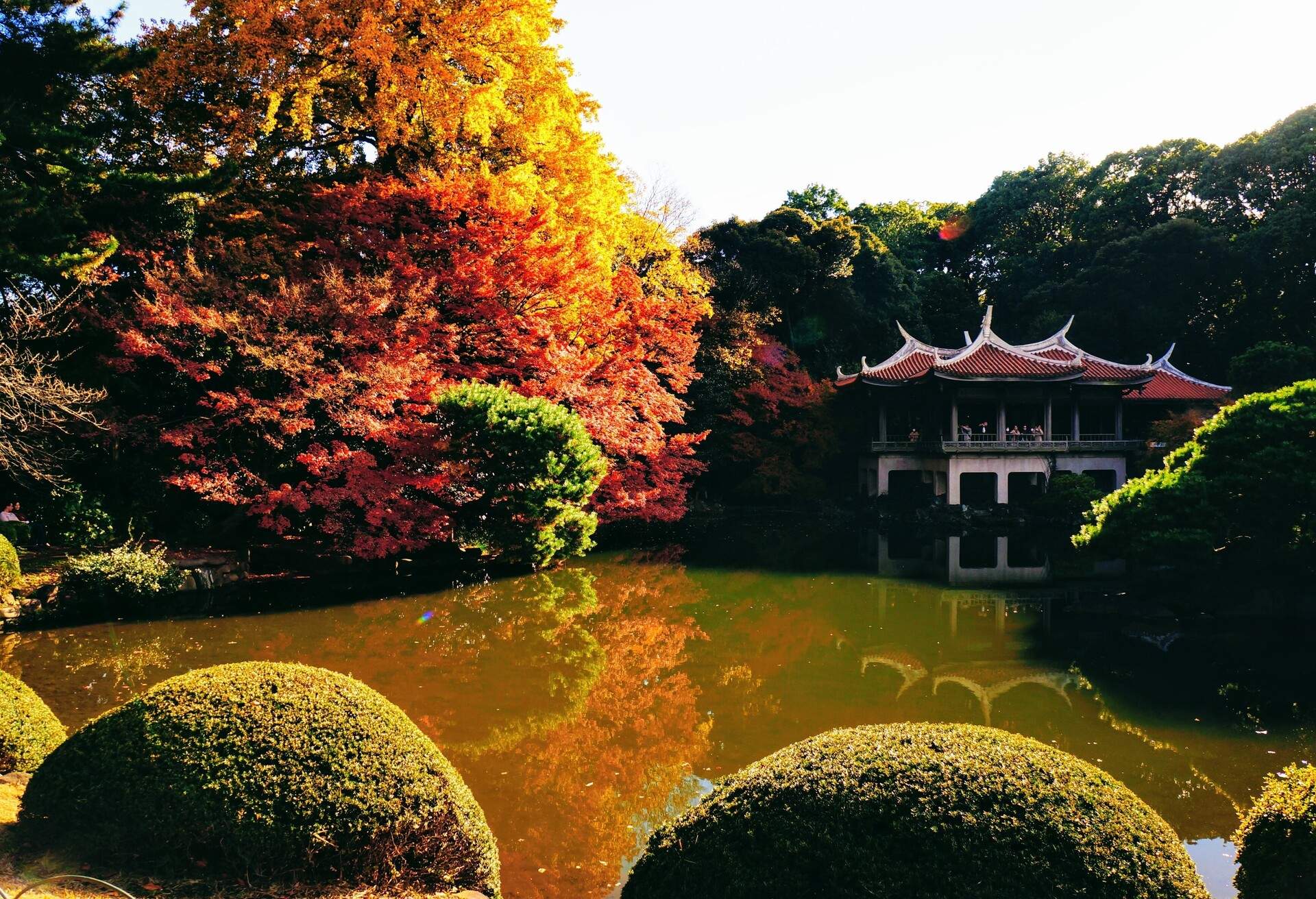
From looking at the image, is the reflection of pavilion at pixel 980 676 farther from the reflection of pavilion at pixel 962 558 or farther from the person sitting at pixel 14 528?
the person sitting at pixel 14 528

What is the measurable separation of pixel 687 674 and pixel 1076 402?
1717 cm

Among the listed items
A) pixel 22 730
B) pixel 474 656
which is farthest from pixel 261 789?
pixel 474 656

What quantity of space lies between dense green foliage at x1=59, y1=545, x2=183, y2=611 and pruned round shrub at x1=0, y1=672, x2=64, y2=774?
5790 millimetres

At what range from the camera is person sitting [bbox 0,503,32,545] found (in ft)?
33.6

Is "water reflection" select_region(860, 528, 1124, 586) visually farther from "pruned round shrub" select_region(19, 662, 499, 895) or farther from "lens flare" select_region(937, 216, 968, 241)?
"lens flare" select_region(937, 216, 968, 241)

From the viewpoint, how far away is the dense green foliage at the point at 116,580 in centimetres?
942

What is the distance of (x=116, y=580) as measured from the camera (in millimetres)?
9492

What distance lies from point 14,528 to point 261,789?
985 centimetres

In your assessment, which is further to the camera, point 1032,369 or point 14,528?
point 1032,369

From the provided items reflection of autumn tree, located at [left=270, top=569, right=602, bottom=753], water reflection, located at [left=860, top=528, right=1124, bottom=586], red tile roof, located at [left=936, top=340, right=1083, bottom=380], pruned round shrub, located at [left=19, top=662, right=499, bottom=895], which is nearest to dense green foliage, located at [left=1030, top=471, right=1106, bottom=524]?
water reflection, located at [left=860, top=528, right=1124, bottom=586]

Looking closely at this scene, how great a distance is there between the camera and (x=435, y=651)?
8438 millimetres

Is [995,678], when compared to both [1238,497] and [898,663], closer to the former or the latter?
[898,663]

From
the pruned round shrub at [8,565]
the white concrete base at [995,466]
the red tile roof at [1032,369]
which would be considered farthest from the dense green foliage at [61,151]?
the white concrete base at [995,466]

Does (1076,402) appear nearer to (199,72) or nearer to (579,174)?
(579,174)
